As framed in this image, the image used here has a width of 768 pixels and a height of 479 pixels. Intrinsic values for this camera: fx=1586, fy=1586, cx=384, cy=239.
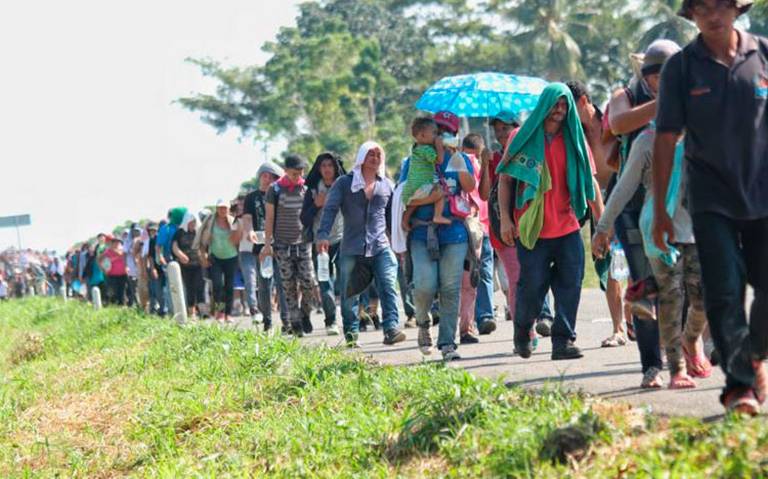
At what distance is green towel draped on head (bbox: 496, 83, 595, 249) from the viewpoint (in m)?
9.52

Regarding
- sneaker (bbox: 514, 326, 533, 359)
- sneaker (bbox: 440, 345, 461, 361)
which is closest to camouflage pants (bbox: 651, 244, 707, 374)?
sneaker (bbox: 514, 326, 533, 359)

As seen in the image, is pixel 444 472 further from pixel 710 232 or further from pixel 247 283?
pixel 247 283

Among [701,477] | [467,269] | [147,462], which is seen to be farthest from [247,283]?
[701,477]

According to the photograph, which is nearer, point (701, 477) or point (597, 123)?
point (701, 477)

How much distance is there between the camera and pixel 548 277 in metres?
9.73

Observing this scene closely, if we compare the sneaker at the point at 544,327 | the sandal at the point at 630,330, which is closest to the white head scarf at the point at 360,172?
the sneaker at the point at 544,327

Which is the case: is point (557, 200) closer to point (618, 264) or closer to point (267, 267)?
point (618, 264)

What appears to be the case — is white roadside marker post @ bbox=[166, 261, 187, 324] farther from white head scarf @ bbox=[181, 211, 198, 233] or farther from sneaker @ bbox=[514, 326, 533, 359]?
sneaker @ bbox=[514, 326, 533, 359]

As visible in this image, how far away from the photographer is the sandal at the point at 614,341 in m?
11.9

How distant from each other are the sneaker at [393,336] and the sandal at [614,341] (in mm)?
1589

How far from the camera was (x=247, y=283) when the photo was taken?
64.7 feet

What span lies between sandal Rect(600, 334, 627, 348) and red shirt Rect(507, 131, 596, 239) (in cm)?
236

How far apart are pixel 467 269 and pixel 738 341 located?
5.17 meters

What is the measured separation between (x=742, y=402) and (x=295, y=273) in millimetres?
9471
